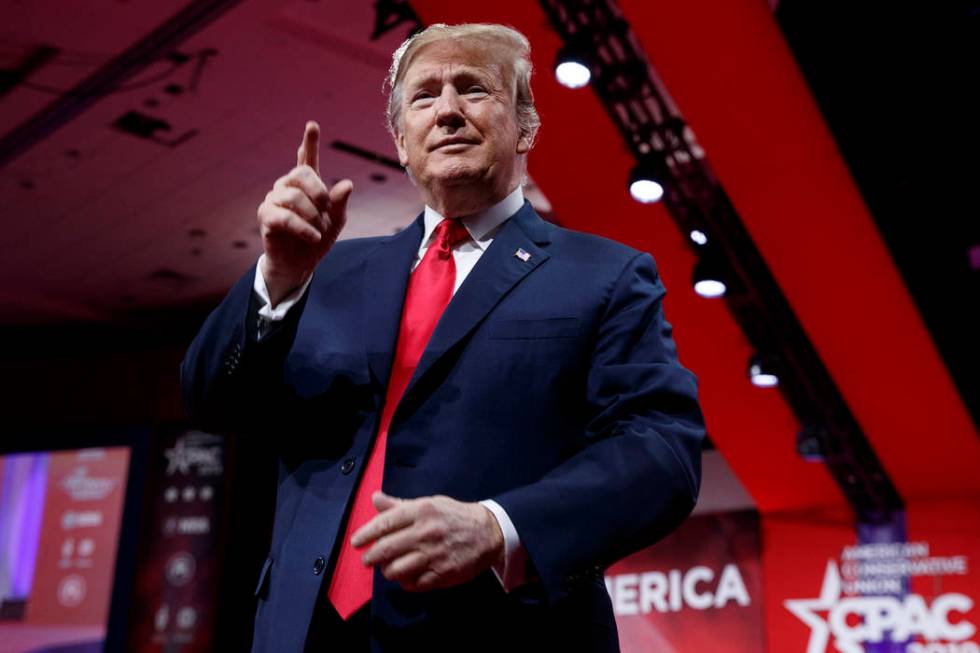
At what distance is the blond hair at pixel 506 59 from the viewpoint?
137cm

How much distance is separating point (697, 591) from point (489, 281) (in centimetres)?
561

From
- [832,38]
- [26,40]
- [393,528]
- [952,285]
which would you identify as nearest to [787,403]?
[952,285]

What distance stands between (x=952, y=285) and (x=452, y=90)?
4721mm

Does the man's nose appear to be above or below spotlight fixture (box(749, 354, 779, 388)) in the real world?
below

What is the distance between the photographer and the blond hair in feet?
4.50

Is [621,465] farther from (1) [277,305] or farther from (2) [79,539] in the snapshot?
(2) [79,539]

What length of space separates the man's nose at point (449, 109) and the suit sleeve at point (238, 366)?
0.29 m

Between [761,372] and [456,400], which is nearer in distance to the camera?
[456,400]

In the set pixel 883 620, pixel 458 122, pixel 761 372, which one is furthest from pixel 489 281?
pixel 883 620

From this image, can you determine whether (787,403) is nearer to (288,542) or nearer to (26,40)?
(26,40)

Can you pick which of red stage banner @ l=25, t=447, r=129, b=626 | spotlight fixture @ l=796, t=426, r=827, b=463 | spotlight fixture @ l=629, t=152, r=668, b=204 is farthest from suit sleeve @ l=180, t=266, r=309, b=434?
red stage banner @ l=25, t=447, r=129, b=626

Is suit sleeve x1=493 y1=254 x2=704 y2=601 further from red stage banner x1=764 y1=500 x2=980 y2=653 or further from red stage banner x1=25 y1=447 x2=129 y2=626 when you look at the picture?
red stage banner x1=25 y1=447 x2=129 y2=626

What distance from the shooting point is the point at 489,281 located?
1.18 m

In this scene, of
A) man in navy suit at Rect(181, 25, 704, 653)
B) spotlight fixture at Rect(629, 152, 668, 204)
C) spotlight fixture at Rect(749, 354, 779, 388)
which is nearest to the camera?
man in navy suit at Rect(181, 25, 704, 653)
